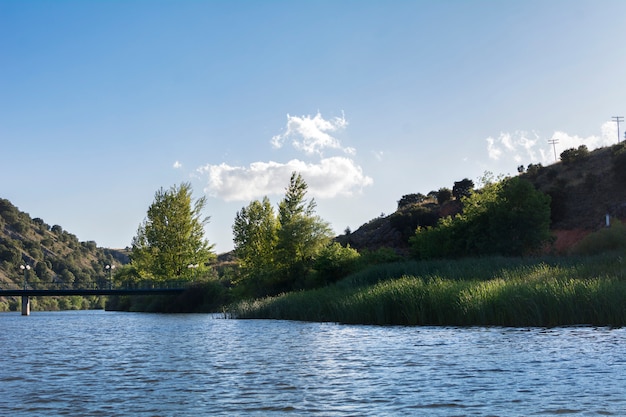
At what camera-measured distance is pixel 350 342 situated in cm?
2852

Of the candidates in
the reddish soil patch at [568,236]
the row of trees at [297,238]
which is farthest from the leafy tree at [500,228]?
the reddish soil patch at [568,236]

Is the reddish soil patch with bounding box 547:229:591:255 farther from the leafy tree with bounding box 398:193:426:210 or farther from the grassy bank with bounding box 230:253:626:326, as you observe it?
the leafy tree with bounding box 398:193:426:210

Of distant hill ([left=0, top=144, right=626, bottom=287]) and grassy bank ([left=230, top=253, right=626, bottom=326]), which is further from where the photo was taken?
distant hill ([left=0, top=144, right=626, bottom=287])

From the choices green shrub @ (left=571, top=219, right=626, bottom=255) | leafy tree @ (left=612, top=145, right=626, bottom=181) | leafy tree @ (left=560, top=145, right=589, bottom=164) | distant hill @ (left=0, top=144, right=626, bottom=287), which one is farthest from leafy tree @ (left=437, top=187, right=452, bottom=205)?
green shrub @ (left=571, top=219, right=626, bottom=255)

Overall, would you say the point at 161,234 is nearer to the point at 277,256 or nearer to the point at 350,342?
the point at 277,256

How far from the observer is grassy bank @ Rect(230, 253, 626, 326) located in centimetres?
2953

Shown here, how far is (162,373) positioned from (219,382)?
9.73ft

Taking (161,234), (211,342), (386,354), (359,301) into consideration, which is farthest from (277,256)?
(386,354)

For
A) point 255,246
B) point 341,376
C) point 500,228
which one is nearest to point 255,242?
point 255,246

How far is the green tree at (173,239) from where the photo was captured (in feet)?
315

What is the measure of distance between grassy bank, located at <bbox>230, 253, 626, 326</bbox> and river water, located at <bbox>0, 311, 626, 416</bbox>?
1.52m

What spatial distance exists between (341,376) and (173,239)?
→ 7920 cm

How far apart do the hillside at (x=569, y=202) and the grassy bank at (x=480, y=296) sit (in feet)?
119

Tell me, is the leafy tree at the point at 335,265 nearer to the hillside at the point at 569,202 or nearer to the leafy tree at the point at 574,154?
the hillside at the point at 569,202
